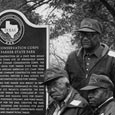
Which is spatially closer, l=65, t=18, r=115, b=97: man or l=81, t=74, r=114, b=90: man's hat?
l=81, t=74, r=114, b=90: man's hat

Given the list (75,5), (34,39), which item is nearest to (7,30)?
(34,39)

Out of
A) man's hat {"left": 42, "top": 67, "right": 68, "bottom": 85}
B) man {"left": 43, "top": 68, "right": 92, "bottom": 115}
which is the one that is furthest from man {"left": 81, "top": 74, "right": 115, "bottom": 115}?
man's hat {"left": 42, "top": 67, "right": 68, "bottom": 85}

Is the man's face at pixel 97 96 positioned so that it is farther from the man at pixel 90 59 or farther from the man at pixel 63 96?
the man at pixel 90 59

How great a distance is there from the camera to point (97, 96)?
4555 mm

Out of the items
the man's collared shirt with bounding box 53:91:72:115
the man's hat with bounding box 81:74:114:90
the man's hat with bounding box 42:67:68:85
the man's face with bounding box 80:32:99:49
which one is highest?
the man's face with bounding box 80:32:99:49

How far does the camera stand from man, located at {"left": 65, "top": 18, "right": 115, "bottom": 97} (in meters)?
5.50

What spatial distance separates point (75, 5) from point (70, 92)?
402 inches

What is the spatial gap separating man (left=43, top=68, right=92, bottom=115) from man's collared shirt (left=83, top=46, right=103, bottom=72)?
877 mm

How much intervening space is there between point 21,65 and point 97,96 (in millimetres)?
2909

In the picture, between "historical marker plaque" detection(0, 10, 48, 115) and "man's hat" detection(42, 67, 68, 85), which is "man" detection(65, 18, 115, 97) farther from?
"historical marker plaque" detection(0, 10, 48, 115)

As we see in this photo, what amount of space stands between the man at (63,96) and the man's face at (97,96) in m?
0.09

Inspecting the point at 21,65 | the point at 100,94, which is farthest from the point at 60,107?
the point at 21,65

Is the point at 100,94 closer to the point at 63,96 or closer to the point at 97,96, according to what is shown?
the point at 97,96

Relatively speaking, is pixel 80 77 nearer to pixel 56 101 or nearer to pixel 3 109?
pixel 56 101
